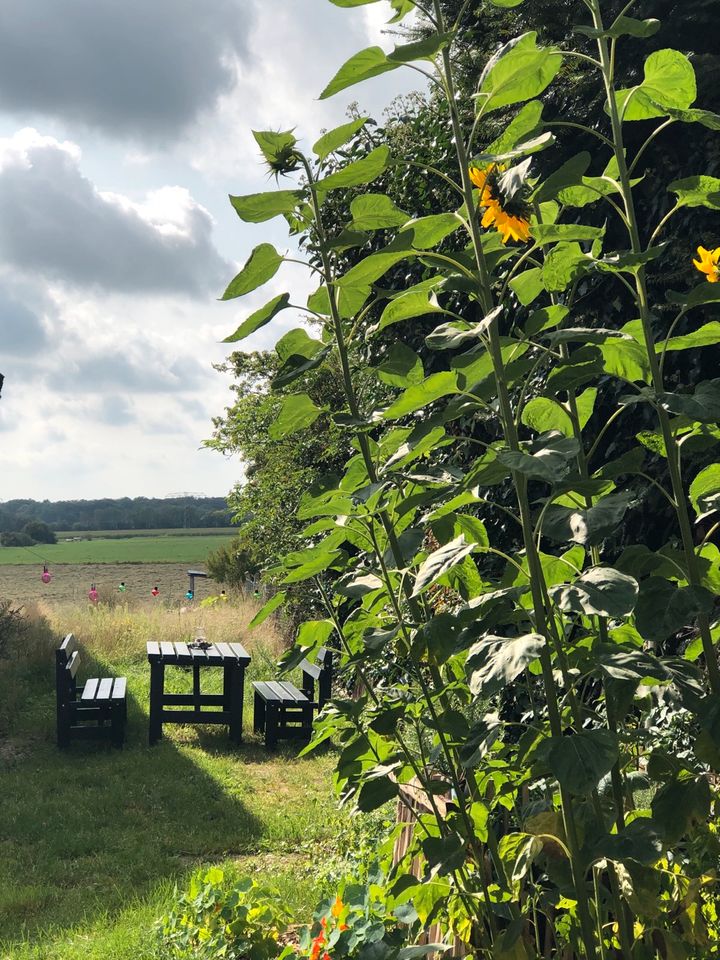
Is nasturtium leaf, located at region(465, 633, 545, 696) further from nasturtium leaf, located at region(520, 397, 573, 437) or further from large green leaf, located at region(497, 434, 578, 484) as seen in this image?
nasturtium leaf, located at region(520, 397, 573, 437)

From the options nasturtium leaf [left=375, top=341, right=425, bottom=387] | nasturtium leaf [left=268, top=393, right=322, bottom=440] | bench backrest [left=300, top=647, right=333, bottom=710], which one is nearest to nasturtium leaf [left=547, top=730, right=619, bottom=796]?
nasturtium leaf [left=375, top=341, right=425, bottom=387]

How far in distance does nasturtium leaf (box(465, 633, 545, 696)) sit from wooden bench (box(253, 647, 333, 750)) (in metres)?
5.59

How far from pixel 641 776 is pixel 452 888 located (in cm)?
44

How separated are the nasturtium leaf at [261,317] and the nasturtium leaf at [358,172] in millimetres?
188

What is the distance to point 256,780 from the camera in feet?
20.4

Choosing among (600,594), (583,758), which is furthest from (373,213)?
(583,758)

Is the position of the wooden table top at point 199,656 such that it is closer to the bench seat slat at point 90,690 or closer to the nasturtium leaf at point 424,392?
the bench seat slat at point 90,690

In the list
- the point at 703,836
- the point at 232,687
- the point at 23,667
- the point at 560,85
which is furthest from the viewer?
the point at 23,667

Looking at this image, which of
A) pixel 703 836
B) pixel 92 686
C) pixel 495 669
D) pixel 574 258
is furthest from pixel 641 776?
pixel 92 686

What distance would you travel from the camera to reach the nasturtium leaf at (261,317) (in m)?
1.39

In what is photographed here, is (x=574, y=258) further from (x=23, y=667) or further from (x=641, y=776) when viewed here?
(x=23, y=667)

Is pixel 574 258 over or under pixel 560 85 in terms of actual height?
under

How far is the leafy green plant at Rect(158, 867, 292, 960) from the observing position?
2.83 metres

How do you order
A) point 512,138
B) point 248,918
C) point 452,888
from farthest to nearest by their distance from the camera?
point 248,918 < point 452,888 < point 512,138
